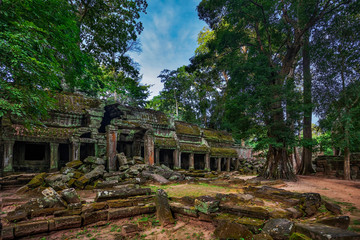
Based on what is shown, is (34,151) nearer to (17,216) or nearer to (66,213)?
(17,216)

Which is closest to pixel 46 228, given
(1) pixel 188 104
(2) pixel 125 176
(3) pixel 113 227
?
(3) pixel 113 227

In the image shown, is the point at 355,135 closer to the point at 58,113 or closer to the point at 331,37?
the point at 331,37

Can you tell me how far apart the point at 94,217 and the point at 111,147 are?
7.13 meters

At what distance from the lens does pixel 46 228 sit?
4.11m

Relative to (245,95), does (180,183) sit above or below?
below

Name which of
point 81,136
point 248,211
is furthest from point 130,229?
point 81,136

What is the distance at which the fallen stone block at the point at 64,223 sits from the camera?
4184 millimetres

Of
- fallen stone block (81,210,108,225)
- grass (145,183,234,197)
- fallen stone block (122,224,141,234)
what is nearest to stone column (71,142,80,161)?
grass (145,183,234,197)

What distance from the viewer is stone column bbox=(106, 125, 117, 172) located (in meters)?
11.1

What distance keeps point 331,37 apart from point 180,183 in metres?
14.3

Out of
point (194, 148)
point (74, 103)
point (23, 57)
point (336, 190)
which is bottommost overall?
point (336, 190)

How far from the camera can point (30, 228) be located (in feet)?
13.0

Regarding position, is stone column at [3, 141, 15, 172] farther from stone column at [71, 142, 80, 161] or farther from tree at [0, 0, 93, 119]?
tree at [0, 0, 93, 119]

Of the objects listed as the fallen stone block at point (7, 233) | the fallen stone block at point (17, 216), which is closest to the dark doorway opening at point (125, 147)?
the fallen stone block at point (17, 216)
